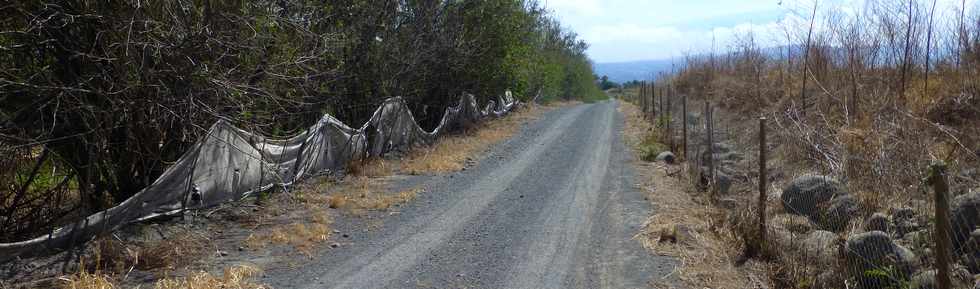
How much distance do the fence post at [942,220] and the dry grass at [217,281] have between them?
4696 mm

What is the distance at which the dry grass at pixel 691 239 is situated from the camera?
613 cm

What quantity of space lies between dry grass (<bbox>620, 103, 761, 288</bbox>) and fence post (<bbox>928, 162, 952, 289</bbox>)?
2255 millimetres

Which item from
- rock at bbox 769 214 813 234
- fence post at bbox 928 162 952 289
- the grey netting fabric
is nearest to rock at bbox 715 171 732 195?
rock at bbox 769 214 813 234

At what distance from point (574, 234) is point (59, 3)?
17.6 ft

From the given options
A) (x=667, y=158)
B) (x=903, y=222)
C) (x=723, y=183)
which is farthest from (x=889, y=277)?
(x=667, y=158)

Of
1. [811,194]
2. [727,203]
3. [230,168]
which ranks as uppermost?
[230,168]

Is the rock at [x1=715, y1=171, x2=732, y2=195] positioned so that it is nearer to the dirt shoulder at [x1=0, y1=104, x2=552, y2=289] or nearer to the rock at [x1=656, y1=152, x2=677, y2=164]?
the rock at [x1=656, y1=152, x2=677, y2=164]

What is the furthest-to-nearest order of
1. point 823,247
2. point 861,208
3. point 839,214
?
point 839,214
point 861,208
point 823,247

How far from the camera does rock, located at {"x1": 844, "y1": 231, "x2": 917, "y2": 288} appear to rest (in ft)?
17.7

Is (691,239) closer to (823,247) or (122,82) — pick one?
(823,247)

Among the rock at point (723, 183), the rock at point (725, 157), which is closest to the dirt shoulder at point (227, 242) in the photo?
the rock at point (723, 183)

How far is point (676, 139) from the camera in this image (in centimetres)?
1608

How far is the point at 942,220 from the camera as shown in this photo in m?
3.66

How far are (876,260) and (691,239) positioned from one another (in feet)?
7.12
